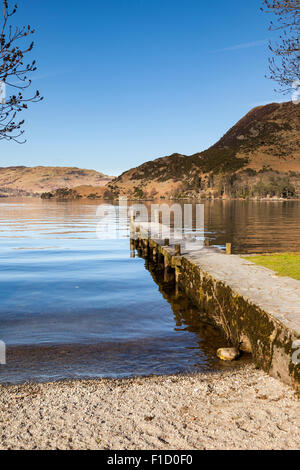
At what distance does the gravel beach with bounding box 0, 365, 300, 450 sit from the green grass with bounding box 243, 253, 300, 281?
5.70 metres

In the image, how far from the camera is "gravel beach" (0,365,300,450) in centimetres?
579

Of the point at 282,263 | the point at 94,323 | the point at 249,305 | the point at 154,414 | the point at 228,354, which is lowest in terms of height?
the point at 94,323

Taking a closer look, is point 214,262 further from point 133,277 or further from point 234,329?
point 133,277

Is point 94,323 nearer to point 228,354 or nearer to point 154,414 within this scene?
point 228,354

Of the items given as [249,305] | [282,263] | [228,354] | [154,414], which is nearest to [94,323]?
[228,354]

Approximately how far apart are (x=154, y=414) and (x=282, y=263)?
400 inches

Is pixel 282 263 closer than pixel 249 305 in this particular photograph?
No

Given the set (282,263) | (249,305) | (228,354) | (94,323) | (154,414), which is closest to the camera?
(154,414)

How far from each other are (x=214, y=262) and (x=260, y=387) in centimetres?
866

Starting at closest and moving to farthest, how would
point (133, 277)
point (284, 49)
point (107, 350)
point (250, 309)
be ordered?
1. point (250, 309)
2. point (107, 350)
3. point (284, 49)
4. point (133, 277)

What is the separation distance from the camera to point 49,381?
8.45 meters

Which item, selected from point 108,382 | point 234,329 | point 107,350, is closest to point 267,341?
point 234,329

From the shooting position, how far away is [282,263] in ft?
50.0
